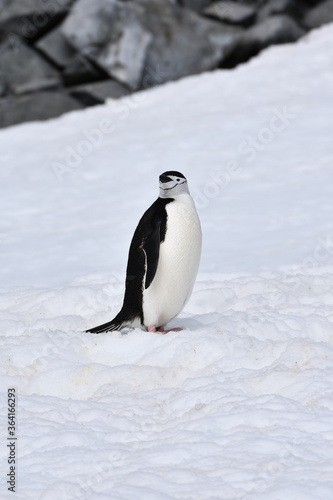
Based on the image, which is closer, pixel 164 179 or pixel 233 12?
pixel 164 179

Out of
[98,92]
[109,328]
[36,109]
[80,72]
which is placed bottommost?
[36,109]

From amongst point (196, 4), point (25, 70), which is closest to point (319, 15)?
point (196, 4)

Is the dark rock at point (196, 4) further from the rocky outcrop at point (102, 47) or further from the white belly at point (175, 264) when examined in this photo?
the white belly at point (175, 264)

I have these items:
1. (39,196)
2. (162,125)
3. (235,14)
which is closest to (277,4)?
(235,14)

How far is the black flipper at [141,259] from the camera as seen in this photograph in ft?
11.5

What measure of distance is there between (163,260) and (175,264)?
60mm

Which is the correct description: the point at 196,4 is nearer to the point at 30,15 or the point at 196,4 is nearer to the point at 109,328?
the point at 30,15

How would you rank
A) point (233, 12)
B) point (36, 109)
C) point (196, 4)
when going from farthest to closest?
point (196, 4)
point (233, 12)
point (36, 109)

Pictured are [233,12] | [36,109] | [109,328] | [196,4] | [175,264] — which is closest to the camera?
[175,264]

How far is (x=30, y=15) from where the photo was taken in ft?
36.0

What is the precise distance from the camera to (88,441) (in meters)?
2.70

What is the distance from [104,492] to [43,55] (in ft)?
31.9

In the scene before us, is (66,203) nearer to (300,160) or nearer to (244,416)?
(300,160)
